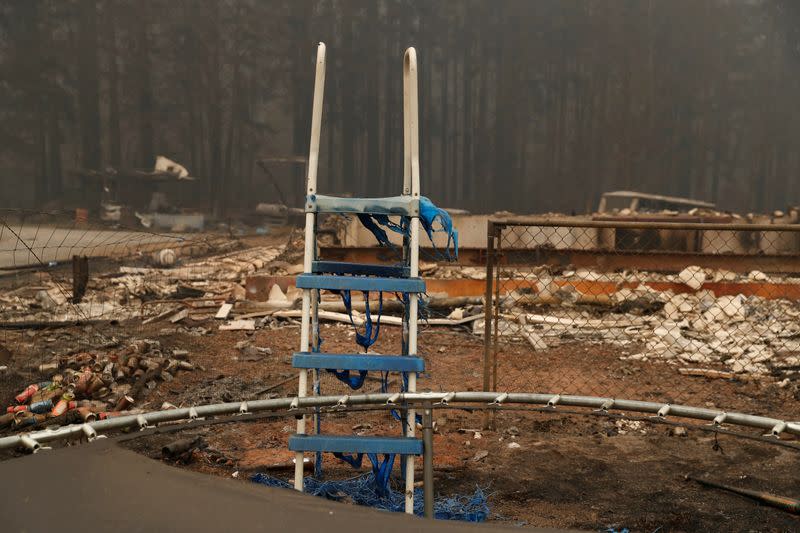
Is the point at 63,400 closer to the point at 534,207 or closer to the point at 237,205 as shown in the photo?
the point at 237,205

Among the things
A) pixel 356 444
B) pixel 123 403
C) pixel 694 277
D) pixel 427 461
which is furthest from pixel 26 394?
pixel 694 277

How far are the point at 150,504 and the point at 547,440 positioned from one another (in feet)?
13.7

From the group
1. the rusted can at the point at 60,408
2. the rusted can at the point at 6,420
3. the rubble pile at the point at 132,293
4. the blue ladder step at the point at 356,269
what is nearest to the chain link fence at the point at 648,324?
the blue ladder step at the point at 356,269

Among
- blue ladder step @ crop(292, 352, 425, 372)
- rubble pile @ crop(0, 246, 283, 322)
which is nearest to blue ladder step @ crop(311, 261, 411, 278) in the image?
blue ladder step @ crop(292, 352, 425, 372)

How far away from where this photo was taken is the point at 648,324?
10.2 meters

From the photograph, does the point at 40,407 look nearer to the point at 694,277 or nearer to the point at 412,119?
the point at 412,119

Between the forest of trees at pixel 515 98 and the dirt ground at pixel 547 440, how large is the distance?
26091mm

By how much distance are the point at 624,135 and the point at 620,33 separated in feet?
16.8

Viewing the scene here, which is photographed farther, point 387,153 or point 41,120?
point 387,153

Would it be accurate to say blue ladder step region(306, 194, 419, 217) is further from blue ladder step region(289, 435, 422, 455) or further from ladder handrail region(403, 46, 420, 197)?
blue ladder step region(289, 435, 422, 455)

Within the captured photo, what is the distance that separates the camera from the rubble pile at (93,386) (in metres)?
5.84

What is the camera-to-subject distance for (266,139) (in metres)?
35.0

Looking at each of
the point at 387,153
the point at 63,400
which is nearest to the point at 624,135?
the point at 387,153

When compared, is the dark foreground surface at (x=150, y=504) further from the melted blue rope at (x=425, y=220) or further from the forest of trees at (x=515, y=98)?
the forest of trees at (x=515, y=98)
